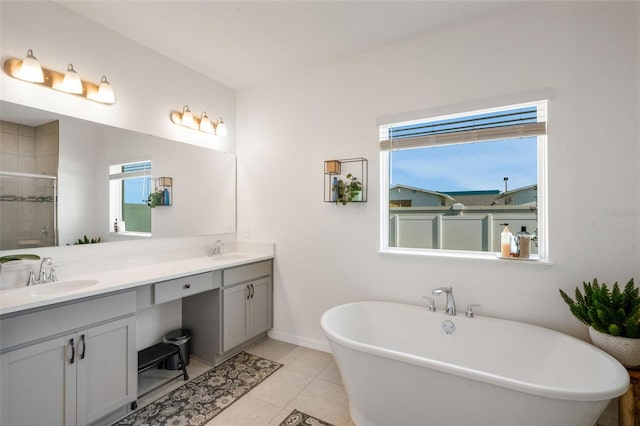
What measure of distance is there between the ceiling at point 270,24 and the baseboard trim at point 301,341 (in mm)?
2654

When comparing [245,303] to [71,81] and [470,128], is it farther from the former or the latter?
[470,128]

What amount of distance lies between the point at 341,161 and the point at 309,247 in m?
0.88

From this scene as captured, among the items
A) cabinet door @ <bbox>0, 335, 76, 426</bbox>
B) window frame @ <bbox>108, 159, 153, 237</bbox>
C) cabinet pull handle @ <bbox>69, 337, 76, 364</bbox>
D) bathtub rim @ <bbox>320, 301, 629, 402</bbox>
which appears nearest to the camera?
bathtub rim @ <bbox>320, 301, 629, 402</bbox>

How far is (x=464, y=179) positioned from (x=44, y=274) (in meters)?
3.05

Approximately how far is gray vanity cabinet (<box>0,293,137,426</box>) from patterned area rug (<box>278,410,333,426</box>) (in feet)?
3.29

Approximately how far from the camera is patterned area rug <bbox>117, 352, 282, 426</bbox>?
192 centimetres

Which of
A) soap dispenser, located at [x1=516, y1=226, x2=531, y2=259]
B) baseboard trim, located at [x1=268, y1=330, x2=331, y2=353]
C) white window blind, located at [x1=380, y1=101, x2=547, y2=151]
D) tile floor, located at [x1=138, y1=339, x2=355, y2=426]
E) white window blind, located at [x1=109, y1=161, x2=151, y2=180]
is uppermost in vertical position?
white window blind, located at [x1=380, y1=101, x2=547, y2=151]

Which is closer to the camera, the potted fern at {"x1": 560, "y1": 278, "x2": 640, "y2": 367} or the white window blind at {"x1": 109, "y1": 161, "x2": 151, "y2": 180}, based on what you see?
the potted fern at {"x1": 560, "y1": 278, "x2": 640, "y2": 367}

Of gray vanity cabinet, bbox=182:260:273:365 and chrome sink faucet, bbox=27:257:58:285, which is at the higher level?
chrome sink faucet, bbox=27:257:58:285

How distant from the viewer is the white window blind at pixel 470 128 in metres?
2.10

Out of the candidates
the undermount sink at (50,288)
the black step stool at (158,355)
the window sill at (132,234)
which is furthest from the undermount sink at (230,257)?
the undermount sink at (50,288)

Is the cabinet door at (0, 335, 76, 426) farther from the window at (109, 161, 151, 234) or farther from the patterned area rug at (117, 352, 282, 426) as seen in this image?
the window at (109, 161, 151, 234)

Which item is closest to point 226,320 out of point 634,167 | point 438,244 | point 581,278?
point 438,244

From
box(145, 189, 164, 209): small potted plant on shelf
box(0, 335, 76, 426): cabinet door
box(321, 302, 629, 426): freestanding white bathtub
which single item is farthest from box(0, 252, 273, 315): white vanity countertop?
box(321, 302, 629, 426): freestanding white bathtub
